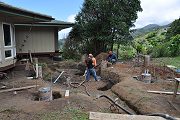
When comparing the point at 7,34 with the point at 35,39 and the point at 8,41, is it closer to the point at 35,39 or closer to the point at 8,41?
the point at 8,41

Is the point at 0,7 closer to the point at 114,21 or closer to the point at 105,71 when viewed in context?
the point at 105,71

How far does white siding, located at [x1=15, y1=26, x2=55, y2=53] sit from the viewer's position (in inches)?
730

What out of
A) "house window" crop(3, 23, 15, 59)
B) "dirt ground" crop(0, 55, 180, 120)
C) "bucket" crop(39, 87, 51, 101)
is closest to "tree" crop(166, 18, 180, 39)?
"dirt ground" crop(0, 55, 180, 120)

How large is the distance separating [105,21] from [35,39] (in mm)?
6438

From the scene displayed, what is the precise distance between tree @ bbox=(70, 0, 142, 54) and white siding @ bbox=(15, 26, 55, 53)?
317cm

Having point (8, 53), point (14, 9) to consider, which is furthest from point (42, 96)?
point (8, 53)

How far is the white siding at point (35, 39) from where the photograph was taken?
1855 centimetres

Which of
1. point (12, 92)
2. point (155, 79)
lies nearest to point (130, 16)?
point (155, 79)

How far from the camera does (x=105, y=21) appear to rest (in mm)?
20516

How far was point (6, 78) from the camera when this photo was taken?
12000mm

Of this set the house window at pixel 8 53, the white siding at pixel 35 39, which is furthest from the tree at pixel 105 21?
the house window at pixel 8 53

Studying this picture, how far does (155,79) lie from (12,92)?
7284mm

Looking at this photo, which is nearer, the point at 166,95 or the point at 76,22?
the point at 166,95

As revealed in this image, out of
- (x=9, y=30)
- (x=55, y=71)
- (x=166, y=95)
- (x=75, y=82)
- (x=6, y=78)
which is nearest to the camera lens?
(x=166, y=95)
